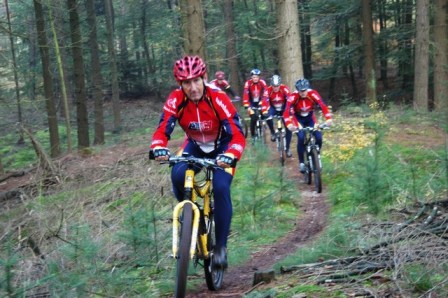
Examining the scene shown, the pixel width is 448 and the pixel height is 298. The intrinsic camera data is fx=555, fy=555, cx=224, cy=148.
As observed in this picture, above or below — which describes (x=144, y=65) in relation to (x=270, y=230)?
above

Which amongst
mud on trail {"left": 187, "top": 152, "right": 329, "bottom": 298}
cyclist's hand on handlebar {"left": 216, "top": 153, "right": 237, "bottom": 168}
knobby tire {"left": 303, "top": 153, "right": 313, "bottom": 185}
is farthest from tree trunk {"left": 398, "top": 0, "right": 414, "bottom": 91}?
cyclist's hand on handlebar {"left": 216, "top": 153, "right": 237, "bottom": 168}

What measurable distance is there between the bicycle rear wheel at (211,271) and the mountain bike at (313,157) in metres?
A: 5.52

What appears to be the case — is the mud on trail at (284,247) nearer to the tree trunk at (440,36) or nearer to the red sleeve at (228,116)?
the red sleeve at (228,116)

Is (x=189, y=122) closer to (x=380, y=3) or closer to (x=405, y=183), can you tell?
(x=405, y=183)

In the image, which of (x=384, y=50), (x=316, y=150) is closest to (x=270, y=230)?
(x=316, y=150)

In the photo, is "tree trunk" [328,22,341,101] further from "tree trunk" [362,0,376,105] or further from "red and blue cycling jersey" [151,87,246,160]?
"red and blue cycling jersey" [151,87,246,160]

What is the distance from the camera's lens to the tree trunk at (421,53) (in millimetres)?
19312

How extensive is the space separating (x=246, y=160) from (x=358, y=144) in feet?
8.86

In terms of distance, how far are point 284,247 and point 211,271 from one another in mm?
2353

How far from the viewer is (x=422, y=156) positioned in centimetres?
1107

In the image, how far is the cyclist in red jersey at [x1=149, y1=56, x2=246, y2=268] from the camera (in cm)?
523

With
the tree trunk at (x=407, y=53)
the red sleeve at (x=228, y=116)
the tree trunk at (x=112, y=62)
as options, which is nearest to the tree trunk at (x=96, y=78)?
the tree trunk at (x=112, y=62)

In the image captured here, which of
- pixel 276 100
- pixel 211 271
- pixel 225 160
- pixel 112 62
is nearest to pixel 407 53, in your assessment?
pixel 276 100

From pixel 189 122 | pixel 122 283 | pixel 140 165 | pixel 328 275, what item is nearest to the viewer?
pixel 328 275
